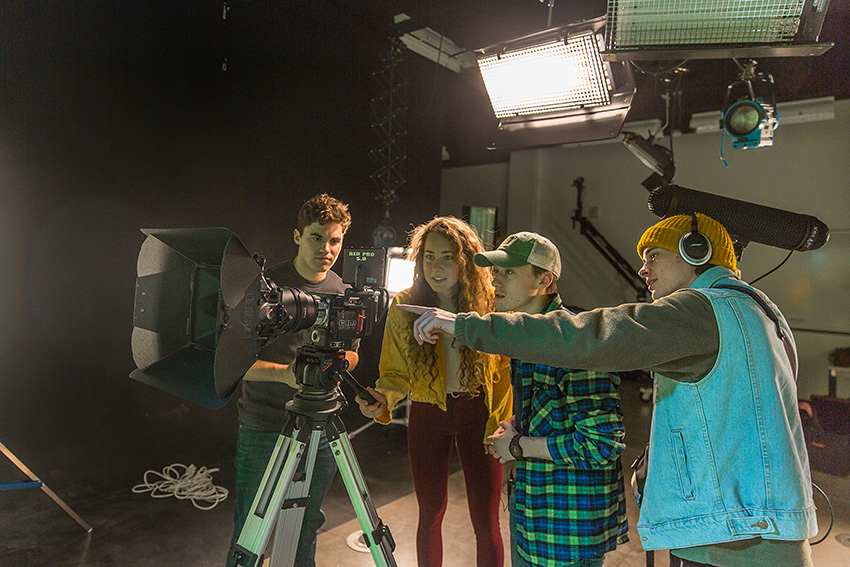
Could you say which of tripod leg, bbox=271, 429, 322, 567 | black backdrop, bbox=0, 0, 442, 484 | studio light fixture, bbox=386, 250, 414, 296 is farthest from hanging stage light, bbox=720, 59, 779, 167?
black backdrop, bbox=0, 0, 442, 484

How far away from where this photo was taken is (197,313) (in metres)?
1.01

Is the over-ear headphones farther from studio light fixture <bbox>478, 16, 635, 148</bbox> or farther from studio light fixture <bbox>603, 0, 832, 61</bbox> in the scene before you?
studio light fixture <bbox>478, 16, 635, 148</bbox>

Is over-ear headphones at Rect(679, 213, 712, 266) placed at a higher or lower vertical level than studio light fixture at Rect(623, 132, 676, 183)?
lower

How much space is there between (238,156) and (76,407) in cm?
186

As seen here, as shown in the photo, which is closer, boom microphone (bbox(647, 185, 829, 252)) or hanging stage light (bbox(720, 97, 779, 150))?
boom microphone (bbox(647, 185, 829, 252))

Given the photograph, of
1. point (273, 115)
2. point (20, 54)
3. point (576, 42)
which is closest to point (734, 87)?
point (576, 42)

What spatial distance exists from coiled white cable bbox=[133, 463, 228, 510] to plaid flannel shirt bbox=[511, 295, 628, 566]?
7.36 feet

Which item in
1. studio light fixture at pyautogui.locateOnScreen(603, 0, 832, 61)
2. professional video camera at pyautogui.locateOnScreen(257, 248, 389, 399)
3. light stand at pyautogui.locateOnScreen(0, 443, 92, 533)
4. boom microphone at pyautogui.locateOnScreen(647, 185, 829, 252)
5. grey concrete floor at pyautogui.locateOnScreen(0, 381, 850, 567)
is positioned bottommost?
grey concrete floor at pyautogui.locateOnScreen(0, 381, 850, 567)

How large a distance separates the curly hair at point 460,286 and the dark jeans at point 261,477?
0.46m

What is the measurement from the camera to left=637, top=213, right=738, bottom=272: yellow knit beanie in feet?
3.39

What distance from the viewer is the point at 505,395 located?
5.63 ft

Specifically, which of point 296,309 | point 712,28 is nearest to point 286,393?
point 296,309

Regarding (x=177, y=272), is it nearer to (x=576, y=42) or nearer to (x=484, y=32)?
(x=576, y=42)

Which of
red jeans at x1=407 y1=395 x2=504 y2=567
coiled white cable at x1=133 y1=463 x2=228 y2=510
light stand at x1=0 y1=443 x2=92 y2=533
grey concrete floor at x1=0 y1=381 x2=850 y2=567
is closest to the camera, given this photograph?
red jeans at x1=407 y1=395 x2=504 y2=567
